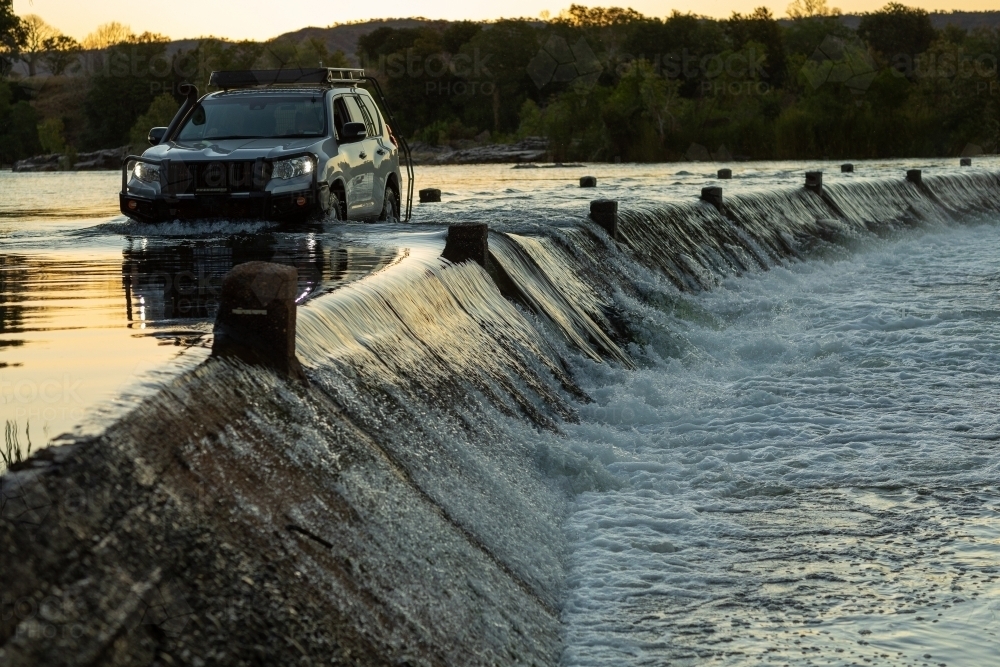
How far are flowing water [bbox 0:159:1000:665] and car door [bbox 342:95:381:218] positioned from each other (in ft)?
4.50

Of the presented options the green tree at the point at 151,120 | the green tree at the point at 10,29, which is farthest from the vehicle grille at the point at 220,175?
the green tree at the point at 151,120

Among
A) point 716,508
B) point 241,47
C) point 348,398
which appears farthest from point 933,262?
point 241,47

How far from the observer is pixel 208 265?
10.0 meters

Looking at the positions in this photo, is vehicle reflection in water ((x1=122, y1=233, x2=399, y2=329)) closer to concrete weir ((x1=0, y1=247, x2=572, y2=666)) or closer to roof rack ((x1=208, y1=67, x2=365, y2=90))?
concrete weir ((x1=0, y1=247, x2=572, y2=666))

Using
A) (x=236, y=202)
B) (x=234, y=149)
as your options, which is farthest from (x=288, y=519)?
(x=234, y=149)

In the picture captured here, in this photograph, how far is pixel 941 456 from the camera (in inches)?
352

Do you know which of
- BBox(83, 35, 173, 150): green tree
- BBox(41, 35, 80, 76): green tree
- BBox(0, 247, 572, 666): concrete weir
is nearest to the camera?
BBox(0, 247, 572, 666): concrete weir

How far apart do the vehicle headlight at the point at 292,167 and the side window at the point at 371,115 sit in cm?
235

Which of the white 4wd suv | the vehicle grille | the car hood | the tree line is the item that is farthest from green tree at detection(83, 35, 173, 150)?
the vehicle grille

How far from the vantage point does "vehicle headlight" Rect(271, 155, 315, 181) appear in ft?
43.2

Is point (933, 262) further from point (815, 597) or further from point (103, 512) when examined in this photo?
point (103, 512)

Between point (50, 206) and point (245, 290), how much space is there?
1843cm

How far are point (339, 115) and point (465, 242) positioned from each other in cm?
471

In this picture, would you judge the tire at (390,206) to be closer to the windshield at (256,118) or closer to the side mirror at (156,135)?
the windshield at (256,118)
